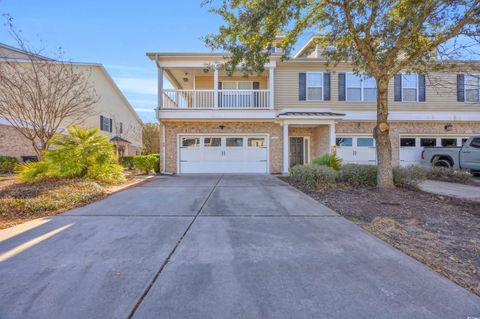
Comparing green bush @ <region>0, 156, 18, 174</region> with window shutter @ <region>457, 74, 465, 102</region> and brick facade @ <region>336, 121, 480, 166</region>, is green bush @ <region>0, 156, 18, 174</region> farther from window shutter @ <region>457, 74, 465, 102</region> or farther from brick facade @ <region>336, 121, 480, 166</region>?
window shutter @ <region>457, 74, 465, 102</region>

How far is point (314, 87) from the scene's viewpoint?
12.6 metres

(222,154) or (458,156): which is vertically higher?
(222,154)

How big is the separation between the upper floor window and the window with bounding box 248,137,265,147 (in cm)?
1322

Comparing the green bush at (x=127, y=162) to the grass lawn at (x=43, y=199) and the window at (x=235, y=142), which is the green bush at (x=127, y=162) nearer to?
the window at (x=235, y=142)

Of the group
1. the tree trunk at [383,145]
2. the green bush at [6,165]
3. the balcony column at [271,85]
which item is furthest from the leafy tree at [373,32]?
the green bush at [6,165]

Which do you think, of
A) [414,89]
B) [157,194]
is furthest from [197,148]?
[414,89]

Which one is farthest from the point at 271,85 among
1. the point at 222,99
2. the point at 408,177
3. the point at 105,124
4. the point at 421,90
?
the point at 105,124

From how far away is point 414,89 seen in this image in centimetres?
1256

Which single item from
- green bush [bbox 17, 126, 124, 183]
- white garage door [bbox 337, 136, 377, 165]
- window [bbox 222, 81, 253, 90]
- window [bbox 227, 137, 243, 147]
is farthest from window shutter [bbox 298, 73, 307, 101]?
green bush [bbox 17, 126, 124, 183]

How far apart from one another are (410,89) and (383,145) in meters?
8.38

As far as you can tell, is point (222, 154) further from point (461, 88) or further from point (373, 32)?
point (461, 88)

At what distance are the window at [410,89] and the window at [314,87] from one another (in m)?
4.61

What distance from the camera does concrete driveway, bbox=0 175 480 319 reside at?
1.92 metres

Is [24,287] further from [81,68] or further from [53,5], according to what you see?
[81,68]
